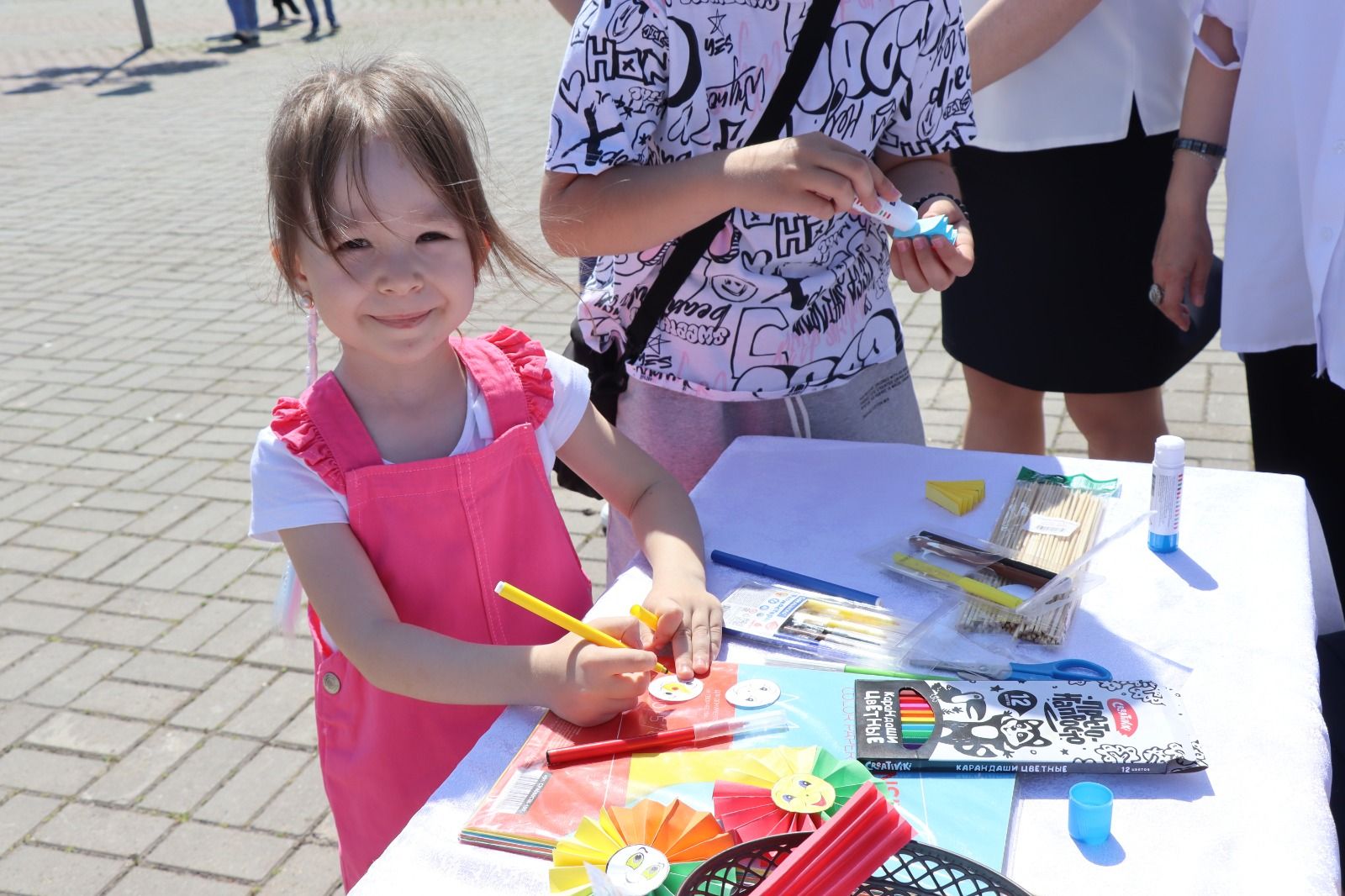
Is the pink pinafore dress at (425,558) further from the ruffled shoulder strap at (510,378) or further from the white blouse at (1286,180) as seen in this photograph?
the white blouse at (1286,180)

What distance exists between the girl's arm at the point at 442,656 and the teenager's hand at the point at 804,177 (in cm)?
55

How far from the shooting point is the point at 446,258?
1.40 meters

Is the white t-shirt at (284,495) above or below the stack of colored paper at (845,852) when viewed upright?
above

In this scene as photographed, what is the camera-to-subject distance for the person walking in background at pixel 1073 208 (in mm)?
2225

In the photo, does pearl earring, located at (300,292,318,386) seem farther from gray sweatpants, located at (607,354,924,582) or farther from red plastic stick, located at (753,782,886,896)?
red plastic stick, located at (753,782,886,896)

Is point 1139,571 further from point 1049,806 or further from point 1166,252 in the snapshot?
point 1166,252

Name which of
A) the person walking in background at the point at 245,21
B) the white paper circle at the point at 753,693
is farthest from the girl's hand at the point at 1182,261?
the person walking in background at the point at 245,21

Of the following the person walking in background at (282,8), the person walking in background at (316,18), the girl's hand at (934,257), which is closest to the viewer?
the girl's hand at (934,257)

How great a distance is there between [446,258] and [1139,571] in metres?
0.88

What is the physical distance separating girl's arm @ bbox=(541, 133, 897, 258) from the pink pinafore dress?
20cm

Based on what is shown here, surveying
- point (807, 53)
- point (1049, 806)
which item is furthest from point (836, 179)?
point (1049, 806)

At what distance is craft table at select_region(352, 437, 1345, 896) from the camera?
3.34ft

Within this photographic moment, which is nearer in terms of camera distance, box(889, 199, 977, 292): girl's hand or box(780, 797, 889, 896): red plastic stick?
box(780, 797, 889, 896): red plastic stick

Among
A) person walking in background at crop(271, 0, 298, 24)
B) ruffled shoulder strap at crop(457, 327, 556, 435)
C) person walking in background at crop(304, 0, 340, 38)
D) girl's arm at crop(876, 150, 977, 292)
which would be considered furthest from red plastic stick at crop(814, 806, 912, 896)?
person walking in background at crop(271, 0, 298, 24)
